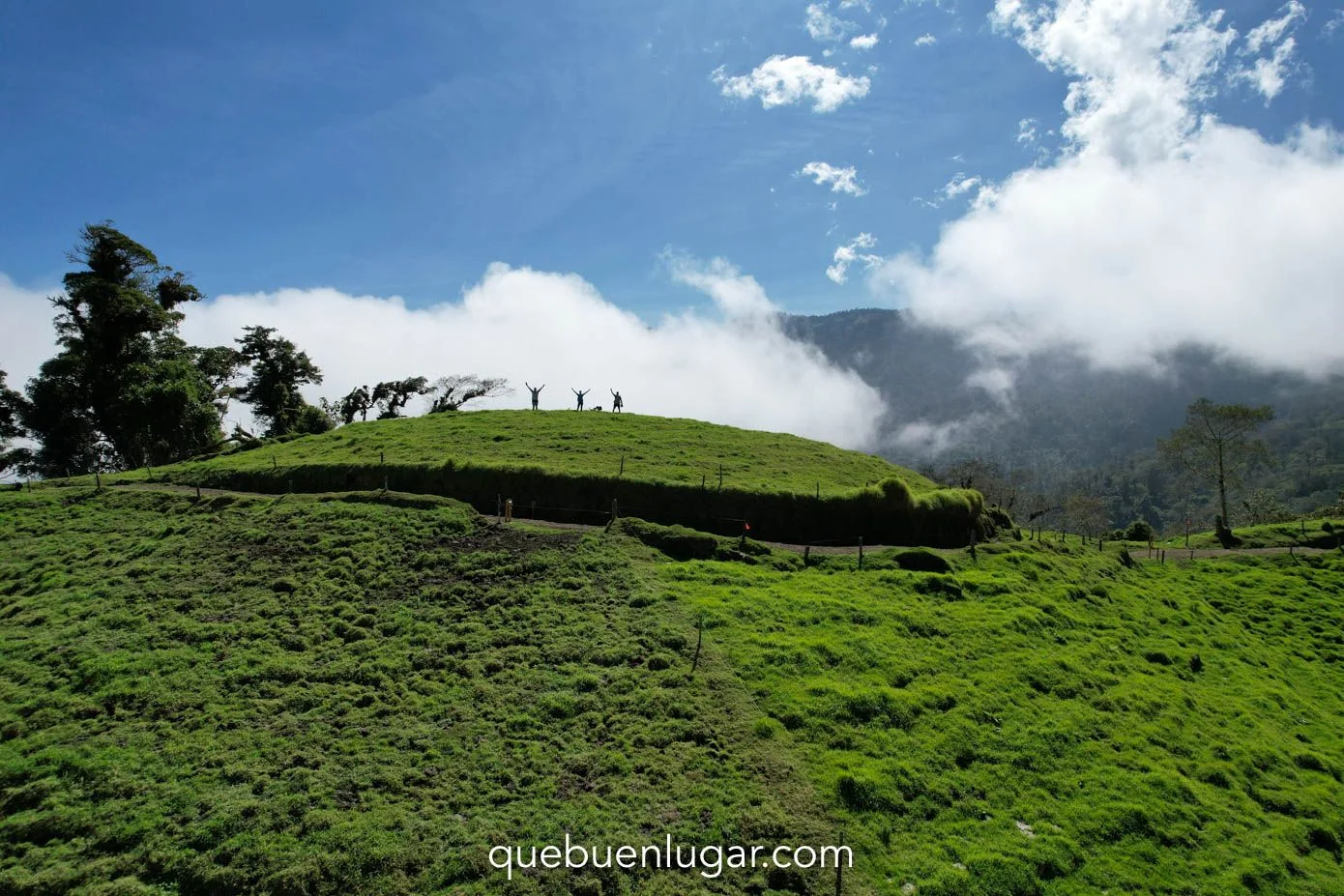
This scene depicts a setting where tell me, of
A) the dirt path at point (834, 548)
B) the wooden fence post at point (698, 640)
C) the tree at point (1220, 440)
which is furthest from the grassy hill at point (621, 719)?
the tree at point (1220, 440)

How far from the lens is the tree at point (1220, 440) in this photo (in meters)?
72.8

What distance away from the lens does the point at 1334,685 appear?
28812mm

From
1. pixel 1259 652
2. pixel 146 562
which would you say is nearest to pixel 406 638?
pixel 146 562

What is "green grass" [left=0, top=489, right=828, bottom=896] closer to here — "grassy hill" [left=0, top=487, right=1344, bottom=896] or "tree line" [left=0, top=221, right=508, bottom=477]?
"grassy hill" [left=0, top=487, right=1344, bottom=896]

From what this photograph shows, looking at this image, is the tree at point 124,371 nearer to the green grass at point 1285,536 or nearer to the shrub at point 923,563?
the shrub at point 923,563

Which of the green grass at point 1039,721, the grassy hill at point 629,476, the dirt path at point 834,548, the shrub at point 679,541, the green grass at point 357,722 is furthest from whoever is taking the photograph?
the grassy hill at point 629,476

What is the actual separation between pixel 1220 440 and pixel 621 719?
8022 centimetres

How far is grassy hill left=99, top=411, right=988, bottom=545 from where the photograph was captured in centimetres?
3544

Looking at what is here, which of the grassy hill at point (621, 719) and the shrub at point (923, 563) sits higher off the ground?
the shrub at point (923, 563)

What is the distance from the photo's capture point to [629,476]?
36969 millimetres

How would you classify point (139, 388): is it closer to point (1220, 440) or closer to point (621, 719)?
point (621, 719)

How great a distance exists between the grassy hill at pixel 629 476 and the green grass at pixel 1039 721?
4.10 m

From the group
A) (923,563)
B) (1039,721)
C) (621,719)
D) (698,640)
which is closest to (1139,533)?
(923,563)

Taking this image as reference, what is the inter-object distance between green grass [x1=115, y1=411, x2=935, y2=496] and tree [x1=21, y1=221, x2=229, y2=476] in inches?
629
